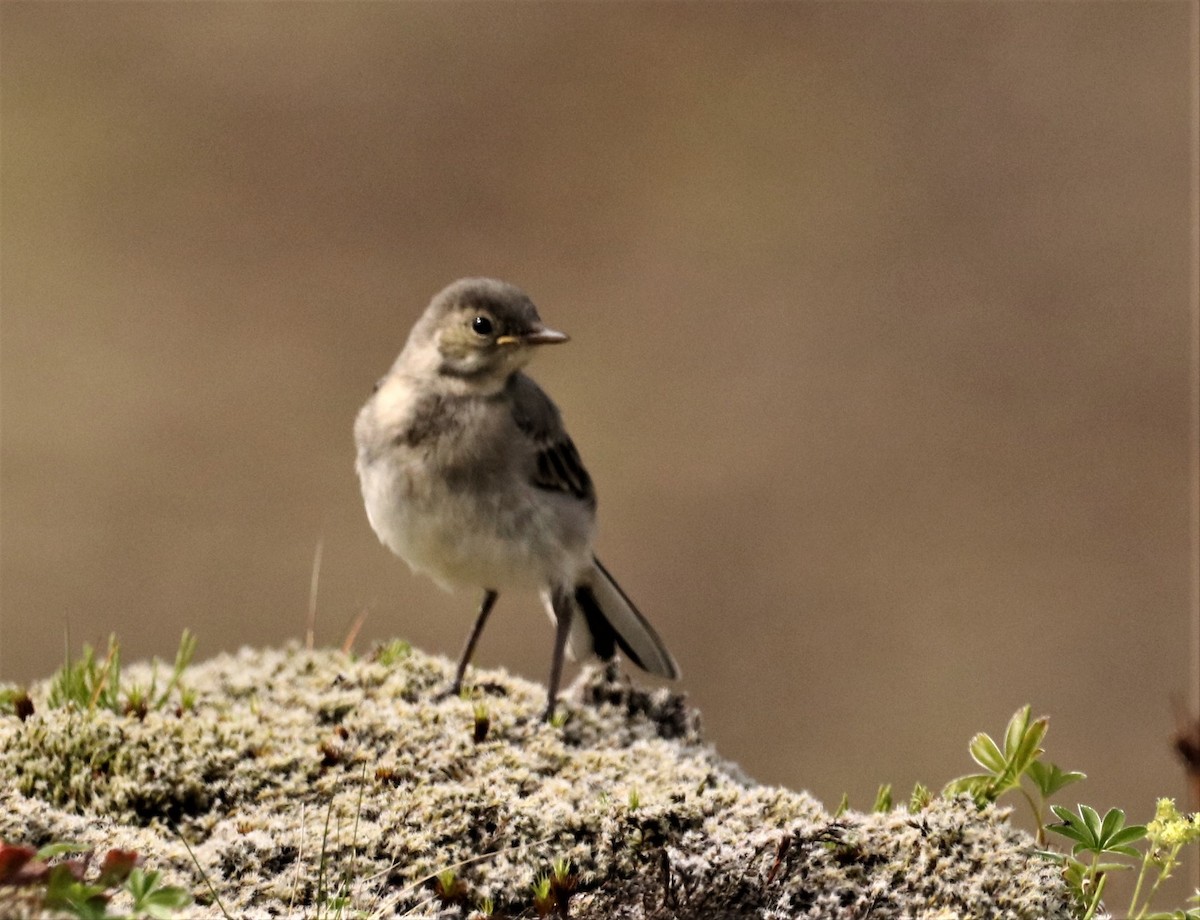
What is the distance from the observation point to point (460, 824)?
451cm

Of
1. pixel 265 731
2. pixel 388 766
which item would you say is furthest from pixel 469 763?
pixel 265 731

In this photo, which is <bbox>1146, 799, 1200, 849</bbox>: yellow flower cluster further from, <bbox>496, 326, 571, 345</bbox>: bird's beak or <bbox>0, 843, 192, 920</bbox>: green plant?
<bbox>496, 326, 571, 345</bbox>: bird's beak

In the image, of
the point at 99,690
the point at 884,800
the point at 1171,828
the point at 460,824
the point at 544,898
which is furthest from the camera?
the point at 99,690

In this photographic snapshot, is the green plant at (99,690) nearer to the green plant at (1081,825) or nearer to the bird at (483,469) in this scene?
the bird at (483,469)

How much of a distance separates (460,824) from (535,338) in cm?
263

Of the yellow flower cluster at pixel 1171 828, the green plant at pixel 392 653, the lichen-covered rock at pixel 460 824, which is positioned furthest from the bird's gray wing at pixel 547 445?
the yellow flower cluster at pixel 1171 828

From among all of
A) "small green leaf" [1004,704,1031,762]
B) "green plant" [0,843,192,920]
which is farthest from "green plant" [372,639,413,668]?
"green plant" [0,843,192,920]

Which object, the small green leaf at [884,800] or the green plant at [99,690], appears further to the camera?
the green plant at [99,690]

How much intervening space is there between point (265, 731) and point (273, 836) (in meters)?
0.72

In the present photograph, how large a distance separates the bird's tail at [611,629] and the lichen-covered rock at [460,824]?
141 centimetres

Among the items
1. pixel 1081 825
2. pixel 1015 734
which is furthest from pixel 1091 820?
pixel 1015 734

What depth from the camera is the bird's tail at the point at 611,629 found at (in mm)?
7004

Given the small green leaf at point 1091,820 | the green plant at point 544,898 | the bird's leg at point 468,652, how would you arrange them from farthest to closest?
the bird's leg at point 468,652, the small green leaf at point 1091,820, the green plant at point 544,898

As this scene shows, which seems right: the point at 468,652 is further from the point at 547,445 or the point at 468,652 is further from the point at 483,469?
the point at 547,445
